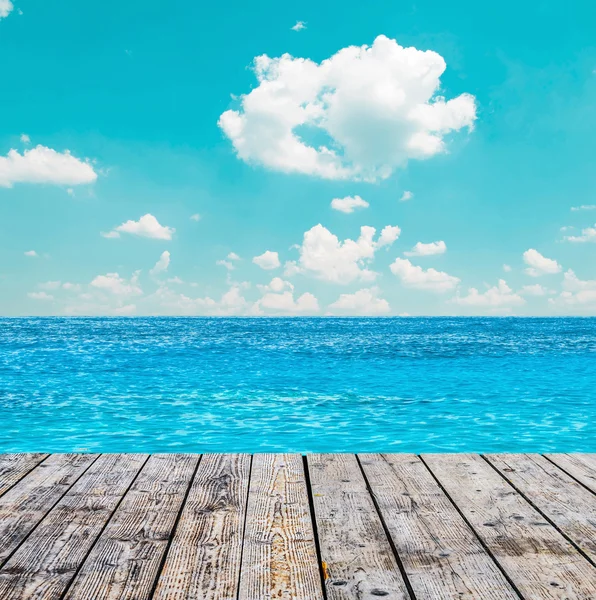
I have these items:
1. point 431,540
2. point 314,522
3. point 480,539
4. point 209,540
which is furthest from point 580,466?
point 209,540

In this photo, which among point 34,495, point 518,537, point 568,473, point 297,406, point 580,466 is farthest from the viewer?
point 297,406

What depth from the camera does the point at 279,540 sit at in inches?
80.4

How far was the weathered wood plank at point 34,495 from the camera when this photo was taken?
209cm

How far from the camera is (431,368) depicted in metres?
18.6

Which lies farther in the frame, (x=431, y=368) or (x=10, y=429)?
(x=431, y=368)

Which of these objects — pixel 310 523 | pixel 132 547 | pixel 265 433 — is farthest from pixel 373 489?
pixel 265 433

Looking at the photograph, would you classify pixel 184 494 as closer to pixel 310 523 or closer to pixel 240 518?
pixel 240 518

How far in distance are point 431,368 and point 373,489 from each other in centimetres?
1665

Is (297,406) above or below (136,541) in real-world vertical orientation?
below

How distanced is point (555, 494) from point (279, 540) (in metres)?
1.44

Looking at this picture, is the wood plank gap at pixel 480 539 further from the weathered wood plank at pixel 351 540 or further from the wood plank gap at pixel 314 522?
the wood plank gap at pixel 314 522

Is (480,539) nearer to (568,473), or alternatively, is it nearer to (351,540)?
(351,540)

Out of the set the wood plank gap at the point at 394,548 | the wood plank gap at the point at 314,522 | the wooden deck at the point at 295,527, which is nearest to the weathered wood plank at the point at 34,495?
the wooden deck at the point at 295,527

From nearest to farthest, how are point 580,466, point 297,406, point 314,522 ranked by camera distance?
point 314,522 < point 580,466 < point 297,406
